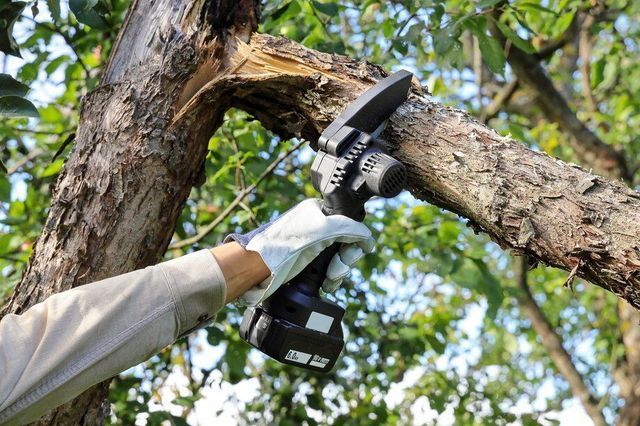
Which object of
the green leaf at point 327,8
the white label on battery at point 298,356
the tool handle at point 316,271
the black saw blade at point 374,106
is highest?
the black saw blade at point 374,106

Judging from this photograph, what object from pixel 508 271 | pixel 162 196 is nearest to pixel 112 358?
pixel 162 196

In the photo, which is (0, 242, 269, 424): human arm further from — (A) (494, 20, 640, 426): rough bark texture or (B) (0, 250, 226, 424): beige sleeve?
(A) (494, 20, 640, 426): rough bark texture

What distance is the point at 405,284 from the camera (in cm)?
603

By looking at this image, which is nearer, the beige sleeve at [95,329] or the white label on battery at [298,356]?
the beige sleeve at [95,329]

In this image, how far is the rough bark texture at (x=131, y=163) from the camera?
175 cm

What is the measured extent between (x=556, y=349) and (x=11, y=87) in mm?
4270

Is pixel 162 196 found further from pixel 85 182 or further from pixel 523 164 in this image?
pixel 523 164

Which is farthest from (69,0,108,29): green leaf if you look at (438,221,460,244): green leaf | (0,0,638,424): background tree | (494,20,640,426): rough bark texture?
(494,20,640,426): rough bark texture

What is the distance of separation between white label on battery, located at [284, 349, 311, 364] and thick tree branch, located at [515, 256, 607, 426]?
3.62m

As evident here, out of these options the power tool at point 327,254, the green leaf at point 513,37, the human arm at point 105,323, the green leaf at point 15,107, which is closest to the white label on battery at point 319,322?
the power tool at point 327,254

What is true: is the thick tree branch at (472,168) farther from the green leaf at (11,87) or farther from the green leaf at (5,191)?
the green leaf at (5,191)

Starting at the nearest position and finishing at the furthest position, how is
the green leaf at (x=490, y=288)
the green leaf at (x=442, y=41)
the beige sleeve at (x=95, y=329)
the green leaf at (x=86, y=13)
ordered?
1. the beige sleeve at (x=95, y=329)
2. the green leaf at (x=86, y=13)
3. the green leaf at (x=442, y=41)
4. the green leaf at (x=490, y=288)

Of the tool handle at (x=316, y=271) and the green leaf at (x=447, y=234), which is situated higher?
the tool handle at (x=316, y=271)

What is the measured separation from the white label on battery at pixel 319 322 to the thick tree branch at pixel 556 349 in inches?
142
